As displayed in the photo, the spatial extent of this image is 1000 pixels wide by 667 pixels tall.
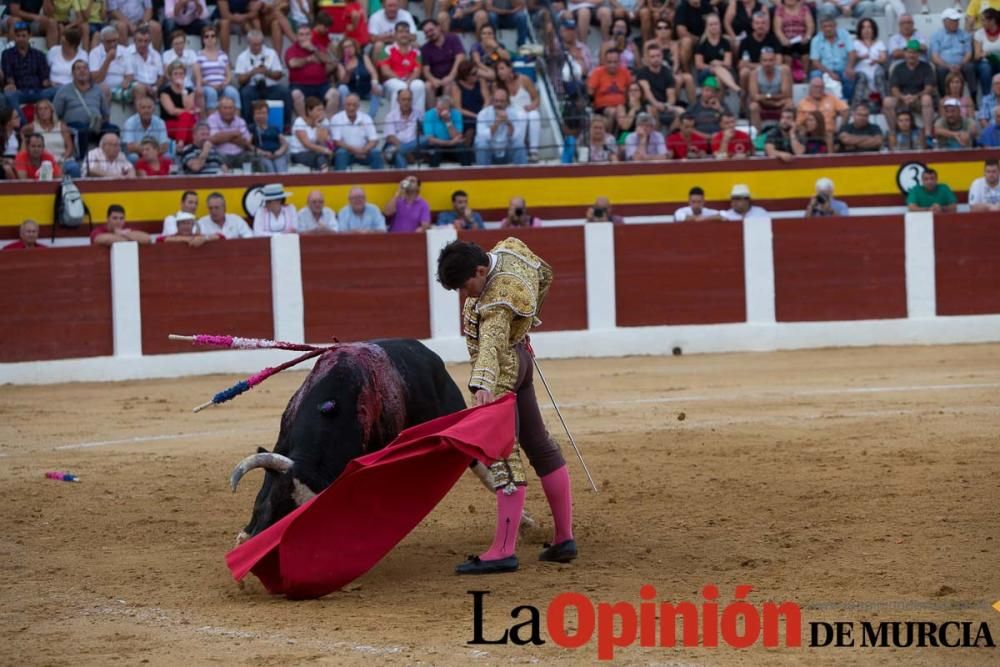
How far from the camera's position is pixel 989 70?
1353cm

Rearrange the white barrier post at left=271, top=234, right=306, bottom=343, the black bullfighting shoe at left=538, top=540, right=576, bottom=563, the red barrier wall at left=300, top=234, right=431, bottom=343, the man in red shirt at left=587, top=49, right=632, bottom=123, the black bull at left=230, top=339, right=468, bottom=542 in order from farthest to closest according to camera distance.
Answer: the man in red shirt at left=587, top=49, right=632, bottom=123, the red barrier wall at left=300, top=234, right=431, bottom=343, the white barrier post at left=271, top=234, right=306, bottom=343, the black bullfighting shoe at left=538, top=540, right=576, bottom=563, the black bull at left=230, top=339, right=468, bottom=542

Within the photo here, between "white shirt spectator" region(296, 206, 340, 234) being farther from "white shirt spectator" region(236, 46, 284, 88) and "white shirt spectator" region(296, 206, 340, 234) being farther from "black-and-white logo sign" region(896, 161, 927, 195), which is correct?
"black-and-white logo sign" region(896, 161, 927, 195)

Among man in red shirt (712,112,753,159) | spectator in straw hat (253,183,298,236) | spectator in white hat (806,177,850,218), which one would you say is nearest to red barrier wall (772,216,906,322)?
spectator in white hat (806,177,850,218)

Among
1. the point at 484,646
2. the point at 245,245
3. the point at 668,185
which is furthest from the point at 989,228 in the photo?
the point at 484,646

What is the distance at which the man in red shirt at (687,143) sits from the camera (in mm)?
12734

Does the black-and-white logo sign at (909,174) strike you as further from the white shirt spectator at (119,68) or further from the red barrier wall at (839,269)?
the white shirt spectator at (119,68)

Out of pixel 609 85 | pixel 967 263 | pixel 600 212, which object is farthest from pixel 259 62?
pixel 967 263

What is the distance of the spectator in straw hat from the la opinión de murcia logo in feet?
24.5

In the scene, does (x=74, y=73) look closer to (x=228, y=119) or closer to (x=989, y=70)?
(x=228, y=119)

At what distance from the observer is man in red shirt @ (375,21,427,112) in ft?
41.1

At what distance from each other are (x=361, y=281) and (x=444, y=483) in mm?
6841

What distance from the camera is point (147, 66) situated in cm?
1212

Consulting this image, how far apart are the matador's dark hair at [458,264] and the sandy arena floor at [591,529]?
101cm

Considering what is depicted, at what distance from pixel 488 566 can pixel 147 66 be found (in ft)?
26.6
